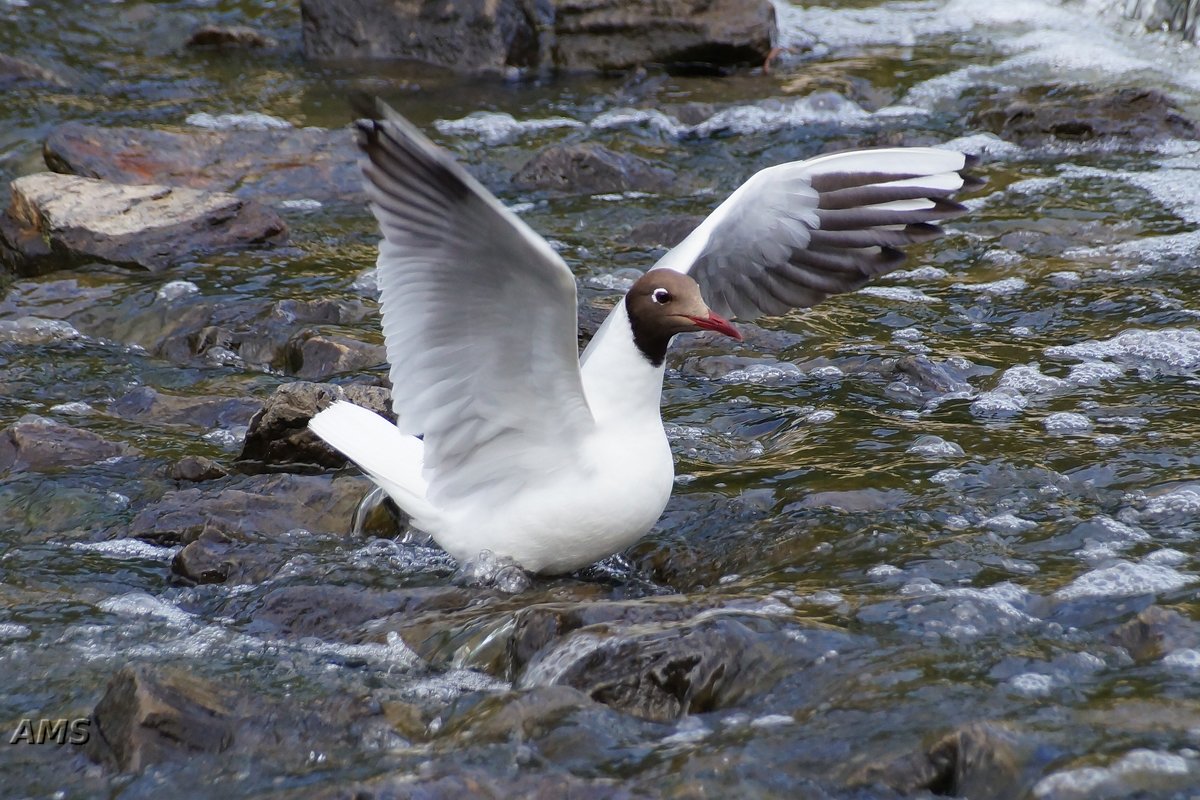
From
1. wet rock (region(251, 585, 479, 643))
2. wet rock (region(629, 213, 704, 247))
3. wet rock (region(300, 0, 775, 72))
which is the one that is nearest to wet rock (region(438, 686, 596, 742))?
wet rock (region(251, 585, 479, 643))

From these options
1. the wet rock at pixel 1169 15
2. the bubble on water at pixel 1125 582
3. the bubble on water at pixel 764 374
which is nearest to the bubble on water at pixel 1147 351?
the bubble on water at pixel 764 374

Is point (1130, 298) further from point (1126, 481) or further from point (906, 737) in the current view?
point (906, 737)

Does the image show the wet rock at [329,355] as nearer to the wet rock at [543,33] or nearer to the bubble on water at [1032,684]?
the bubble on water at [1032,684]

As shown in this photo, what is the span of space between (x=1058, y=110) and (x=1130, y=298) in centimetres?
310

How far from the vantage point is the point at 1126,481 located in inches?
195

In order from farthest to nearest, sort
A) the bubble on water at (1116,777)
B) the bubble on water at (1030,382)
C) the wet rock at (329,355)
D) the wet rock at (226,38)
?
the wet rock at (226,38), the wet rock at (329,355), the bubble on water at (1030,382), the bubble on water at (1116,777)

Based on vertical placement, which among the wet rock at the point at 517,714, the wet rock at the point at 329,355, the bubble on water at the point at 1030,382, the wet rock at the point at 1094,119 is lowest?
the wet rock at the point at 329,355

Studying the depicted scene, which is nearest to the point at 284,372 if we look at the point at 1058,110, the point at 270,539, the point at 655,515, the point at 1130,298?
the point at 270,539

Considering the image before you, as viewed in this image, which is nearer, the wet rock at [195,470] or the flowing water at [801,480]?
the flowing water at [801,480]

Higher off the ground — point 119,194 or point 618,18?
point 618,18

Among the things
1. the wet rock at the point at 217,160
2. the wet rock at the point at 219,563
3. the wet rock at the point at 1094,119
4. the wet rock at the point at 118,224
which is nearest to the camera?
the wet rock at the point at 219,563

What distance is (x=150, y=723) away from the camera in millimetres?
3656

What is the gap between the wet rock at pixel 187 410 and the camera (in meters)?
6.24

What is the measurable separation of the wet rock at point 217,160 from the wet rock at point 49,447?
337cm
